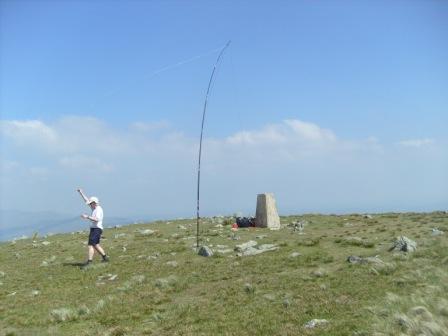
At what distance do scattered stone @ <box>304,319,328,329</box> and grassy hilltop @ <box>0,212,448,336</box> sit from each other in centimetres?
19

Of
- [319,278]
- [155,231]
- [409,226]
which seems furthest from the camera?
[155,231]

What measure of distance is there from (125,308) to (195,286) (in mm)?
3108

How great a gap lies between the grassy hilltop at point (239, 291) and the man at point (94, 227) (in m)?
0.61

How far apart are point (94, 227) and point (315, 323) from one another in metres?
15.7

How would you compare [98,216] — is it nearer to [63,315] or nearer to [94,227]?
[94,227]

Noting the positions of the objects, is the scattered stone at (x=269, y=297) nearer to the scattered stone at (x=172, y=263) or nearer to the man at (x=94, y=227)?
the scattered stone at (x=172, y=263)

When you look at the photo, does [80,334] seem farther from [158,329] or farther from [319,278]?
[319,278]

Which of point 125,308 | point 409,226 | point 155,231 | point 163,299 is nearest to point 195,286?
point 163,299

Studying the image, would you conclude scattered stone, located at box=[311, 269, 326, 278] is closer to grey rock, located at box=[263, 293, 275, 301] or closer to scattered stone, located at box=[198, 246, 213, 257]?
grey rock, located at box=[263, 293, 275, 301]

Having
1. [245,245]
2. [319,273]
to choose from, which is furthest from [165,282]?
[245,245]

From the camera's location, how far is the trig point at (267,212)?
111 feet

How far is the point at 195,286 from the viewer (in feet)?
57.8

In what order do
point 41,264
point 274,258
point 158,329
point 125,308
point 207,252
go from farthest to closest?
point 41,264 < point 207,252 < point 274,258 < point 125,308 < point 158,329

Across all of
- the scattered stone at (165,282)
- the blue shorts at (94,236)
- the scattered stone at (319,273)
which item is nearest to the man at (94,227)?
the blue shorts at (94,236)
